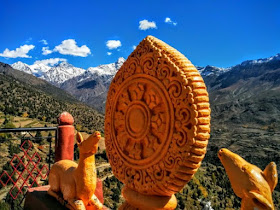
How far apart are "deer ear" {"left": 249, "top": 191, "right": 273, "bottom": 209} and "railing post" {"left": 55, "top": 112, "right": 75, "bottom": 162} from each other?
3.49 metres

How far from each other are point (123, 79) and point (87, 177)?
1.32 m

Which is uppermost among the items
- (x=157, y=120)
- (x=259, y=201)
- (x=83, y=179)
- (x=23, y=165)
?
(x=157, y=120)

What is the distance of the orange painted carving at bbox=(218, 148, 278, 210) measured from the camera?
163cm

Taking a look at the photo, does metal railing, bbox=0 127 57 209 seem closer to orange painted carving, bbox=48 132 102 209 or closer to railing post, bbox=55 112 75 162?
railing post, bbox=55 112 75 162

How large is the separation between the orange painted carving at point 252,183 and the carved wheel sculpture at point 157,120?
36 cm

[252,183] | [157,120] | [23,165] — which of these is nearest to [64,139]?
[23,165]

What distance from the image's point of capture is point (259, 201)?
1611 millimetres

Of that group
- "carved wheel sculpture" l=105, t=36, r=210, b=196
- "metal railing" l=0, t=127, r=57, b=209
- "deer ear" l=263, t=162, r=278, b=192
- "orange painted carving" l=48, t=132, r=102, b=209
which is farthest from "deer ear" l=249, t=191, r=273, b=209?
"metal railing" l=0, t=127, r=57, b=209

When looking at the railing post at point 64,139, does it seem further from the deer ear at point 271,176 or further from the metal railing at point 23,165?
the deer ear at point 271,176

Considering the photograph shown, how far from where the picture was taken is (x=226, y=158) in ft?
6.16

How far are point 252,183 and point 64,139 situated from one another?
347 cm

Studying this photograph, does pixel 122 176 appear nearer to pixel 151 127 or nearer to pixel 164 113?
pixel 151 127

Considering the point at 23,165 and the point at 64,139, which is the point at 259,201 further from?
the point at 23,165

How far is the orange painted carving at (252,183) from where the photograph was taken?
1.63 m
